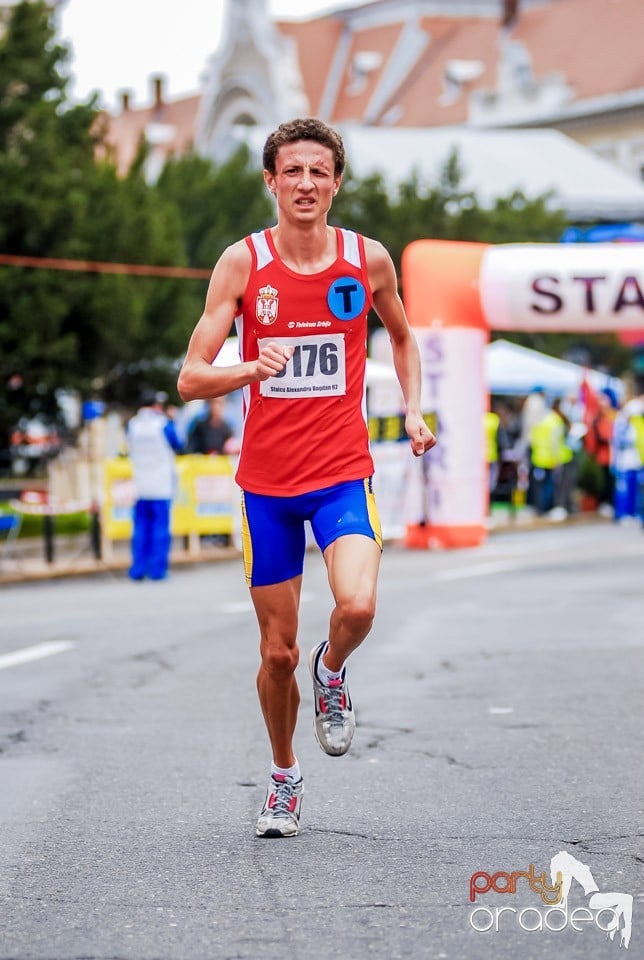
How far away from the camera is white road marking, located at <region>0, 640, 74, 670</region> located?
36.1ft

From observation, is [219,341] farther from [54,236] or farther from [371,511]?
[54,236]

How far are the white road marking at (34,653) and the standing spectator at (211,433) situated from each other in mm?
10055

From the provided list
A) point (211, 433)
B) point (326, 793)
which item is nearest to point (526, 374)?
point (211, 433)

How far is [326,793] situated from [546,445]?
73.6ft

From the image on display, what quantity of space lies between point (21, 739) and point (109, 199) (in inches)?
833

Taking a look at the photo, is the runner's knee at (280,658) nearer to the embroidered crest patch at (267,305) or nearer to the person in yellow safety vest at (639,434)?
the embroidered crest patch at (267,305)

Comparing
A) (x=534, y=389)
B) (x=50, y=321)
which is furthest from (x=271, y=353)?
(x=534, y=389)

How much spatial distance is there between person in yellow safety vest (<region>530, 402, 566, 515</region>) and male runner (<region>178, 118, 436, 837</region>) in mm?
23055

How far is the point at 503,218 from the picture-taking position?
46.4 m


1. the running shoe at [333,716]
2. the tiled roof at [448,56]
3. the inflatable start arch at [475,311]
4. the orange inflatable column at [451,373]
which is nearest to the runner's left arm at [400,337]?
the running shoe at [333,716]

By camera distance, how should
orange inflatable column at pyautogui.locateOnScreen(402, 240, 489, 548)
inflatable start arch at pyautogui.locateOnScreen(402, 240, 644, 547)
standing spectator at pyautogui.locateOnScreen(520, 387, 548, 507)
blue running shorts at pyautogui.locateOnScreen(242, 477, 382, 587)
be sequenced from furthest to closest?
standing spectator at pyautogui.locateOnScreen(520, 387, 548, 507), orange inflatable column at pyautogui.locateOnScreen(402, 240, 489, 548), inflatable start arch at pyautogui.locateOnScreen(402, 240, 644, 547), blue running shorts at pyautogui.locateOnScreen(242, 477, 382, 587)

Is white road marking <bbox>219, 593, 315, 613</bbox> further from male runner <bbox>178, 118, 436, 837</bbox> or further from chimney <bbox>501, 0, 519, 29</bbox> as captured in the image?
chimney <bbox>501, 0, 519, 29</bbox>

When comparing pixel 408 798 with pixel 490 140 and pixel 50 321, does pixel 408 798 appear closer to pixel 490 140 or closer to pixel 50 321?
pixel 50 321

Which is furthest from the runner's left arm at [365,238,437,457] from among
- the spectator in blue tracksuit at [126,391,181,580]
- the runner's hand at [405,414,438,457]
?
the spectator in blue tracksuit at [126,391,181,580]
